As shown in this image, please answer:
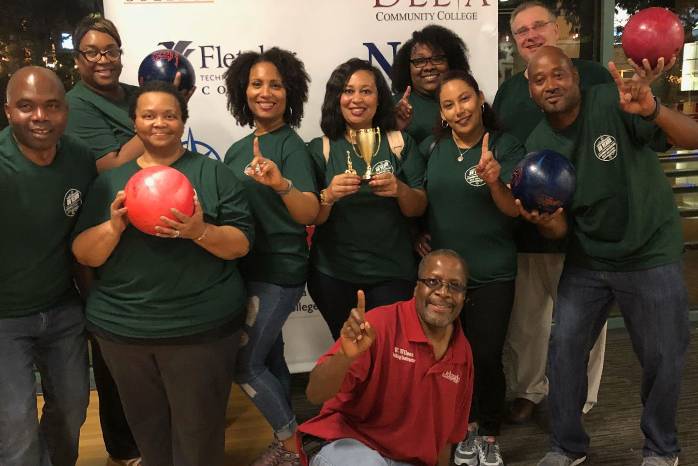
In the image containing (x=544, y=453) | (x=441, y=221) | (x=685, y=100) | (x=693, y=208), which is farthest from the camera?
(x=693, y=208)

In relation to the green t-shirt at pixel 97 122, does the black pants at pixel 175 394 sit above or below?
below

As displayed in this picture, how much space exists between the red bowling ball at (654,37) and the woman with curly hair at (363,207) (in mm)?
A: 910

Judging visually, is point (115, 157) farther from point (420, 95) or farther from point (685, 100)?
point (685, 100)

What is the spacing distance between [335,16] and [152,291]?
2062mm

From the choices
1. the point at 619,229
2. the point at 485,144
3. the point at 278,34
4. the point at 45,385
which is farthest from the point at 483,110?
the point at 45,385

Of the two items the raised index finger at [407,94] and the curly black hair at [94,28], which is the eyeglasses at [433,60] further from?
the curly black hair at [94,28]

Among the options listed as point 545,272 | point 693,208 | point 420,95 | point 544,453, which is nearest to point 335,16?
point 420,95

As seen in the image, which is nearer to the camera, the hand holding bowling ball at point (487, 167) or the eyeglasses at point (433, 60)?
the hand holding bowling ball at point (487, 167)

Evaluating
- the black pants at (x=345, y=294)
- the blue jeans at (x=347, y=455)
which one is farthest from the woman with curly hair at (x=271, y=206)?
the blue jeans at (x=347, y=455)

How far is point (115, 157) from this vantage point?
7.89 ft

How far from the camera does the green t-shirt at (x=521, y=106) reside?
9.28 feet

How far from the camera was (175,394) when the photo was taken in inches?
85.0

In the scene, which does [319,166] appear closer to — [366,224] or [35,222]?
[366,224]

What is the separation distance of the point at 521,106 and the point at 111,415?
232 cm
